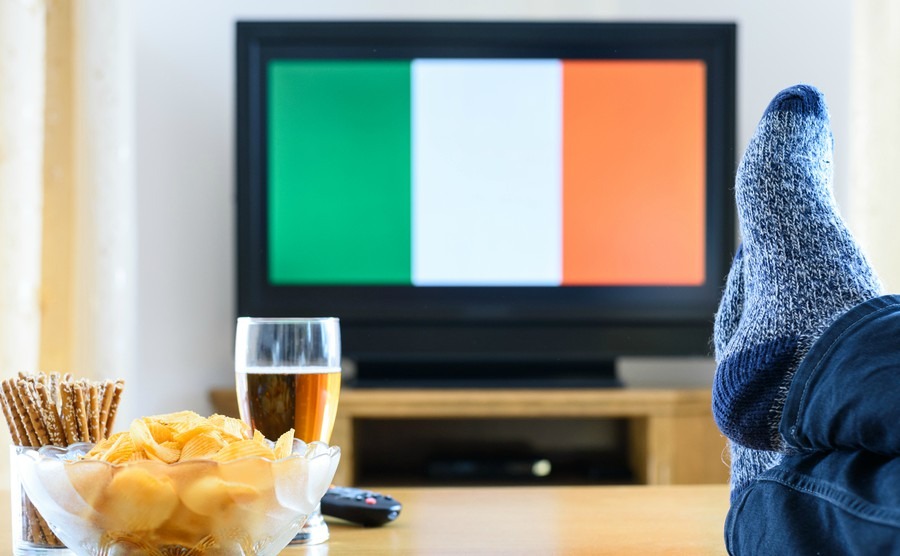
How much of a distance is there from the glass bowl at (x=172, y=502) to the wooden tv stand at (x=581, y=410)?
1696 millimetres

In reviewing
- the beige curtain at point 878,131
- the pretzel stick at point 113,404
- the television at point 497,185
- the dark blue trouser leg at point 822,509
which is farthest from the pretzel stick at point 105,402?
the beige curtain at point 878,131

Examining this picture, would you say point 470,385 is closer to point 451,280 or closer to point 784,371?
point 451,280

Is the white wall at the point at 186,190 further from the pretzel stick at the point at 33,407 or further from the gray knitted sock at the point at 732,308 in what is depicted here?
the pretzel stick at the point at 33,407

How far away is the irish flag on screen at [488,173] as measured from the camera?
249 centimetres

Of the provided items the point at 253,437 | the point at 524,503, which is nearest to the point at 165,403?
the point at 524,503

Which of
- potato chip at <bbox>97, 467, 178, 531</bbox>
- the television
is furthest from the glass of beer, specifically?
the television

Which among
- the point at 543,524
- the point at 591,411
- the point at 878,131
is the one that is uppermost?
the point at 878,131

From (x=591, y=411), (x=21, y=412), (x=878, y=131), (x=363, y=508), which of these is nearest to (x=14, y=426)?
(x=21, y=412)

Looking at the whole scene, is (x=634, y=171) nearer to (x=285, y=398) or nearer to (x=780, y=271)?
(x=780, y=271)

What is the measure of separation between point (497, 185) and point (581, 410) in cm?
60

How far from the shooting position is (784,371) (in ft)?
2.36

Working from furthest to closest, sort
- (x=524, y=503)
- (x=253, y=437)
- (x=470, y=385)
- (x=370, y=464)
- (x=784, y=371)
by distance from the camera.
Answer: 1. (x=370, y=464)
2. (x=470, y=385)
3. (x=524, y=503)
4. (x=784, y=371)
5. (x=253, y=437)

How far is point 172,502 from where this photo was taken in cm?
51

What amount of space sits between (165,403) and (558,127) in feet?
3.99
